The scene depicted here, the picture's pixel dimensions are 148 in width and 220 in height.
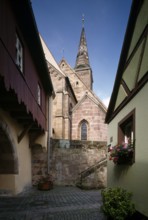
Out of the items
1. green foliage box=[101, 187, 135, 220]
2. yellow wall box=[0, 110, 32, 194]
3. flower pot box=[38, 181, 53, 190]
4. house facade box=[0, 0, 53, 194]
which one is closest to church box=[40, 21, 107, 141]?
flower pot box=[38, 181, 53, 190]

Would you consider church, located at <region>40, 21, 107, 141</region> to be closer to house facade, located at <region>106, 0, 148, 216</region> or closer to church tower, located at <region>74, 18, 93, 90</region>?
church tower, located at <region>74, 18, 93, 90</region>

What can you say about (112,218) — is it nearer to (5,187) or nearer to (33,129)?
(5,187)

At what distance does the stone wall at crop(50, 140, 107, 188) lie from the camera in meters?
11.7

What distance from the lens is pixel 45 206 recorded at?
20.8 ft

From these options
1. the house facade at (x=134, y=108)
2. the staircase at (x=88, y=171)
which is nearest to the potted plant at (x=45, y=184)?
the staircase at (x=88, y=171)

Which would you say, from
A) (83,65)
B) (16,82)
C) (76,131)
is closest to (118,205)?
(16,82)

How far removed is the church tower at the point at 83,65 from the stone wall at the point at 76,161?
16.5 metres

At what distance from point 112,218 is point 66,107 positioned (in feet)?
47.3

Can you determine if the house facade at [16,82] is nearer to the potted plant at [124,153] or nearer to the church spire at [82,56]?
the potted plant at [124,153]

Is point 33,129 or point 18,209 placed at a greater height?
point 33,129

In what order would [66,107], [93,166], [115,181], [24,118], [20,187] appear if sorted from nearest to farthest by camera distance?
[115,181], [24,118], [20,187], [93,166], [66,107]

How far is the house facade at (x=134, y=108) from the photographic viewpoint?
4102mm

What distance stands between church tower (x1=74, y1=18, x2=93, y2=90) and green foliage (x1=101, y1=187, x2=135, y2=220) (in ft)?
79.1

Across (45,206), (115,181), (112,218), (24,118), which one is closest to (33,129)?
(24,118)
